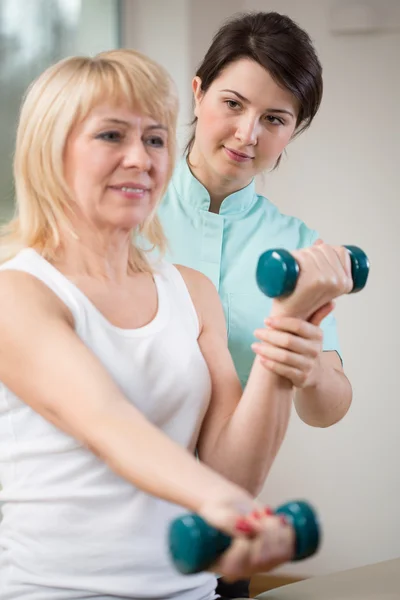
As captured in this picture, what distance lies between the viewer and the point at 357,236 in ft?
9.85

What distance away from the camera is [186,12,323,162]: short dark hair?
1587mm

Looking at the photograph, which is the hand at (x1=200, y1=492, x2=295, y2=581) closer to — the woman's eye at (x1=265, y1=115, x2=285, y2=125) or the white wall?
the woman's eye at (x1=265, y1=115, x2=285, y2=125)

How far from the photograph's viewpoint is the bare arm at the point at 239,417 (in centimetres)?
Result: 113

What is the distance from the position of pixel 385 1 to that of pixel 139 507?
7.53 feet

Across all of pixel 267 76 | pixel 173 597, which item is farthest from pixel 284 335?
pixel 267 76

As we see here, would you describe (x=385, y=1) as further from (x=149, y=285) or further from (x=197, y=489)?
(x=197, y=489)

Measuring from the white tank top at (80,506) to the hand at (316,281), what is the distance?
19 cm

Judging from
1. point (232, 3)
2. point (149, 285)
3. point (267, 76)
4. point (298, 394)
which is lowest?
point (298, 394)

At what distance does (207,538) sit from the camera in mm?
779

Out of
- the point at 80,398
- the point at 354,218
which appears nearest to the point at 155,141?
the point at 80,398

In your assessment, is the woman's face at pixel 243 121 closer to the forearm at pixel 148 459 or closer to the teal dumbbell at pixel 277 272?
the teal dumbbell at pixel 277 272

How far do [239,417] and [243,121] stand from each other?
65 cm

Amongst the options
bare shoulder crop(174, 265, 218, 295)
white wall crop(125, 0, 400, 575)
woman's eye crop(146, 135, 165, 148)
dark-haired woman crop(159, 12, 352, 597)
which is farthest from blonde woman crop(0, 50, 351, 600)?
white wall crop(125, 0, 400, 575)

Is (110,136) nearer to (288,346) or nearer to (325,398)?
(288,346)
